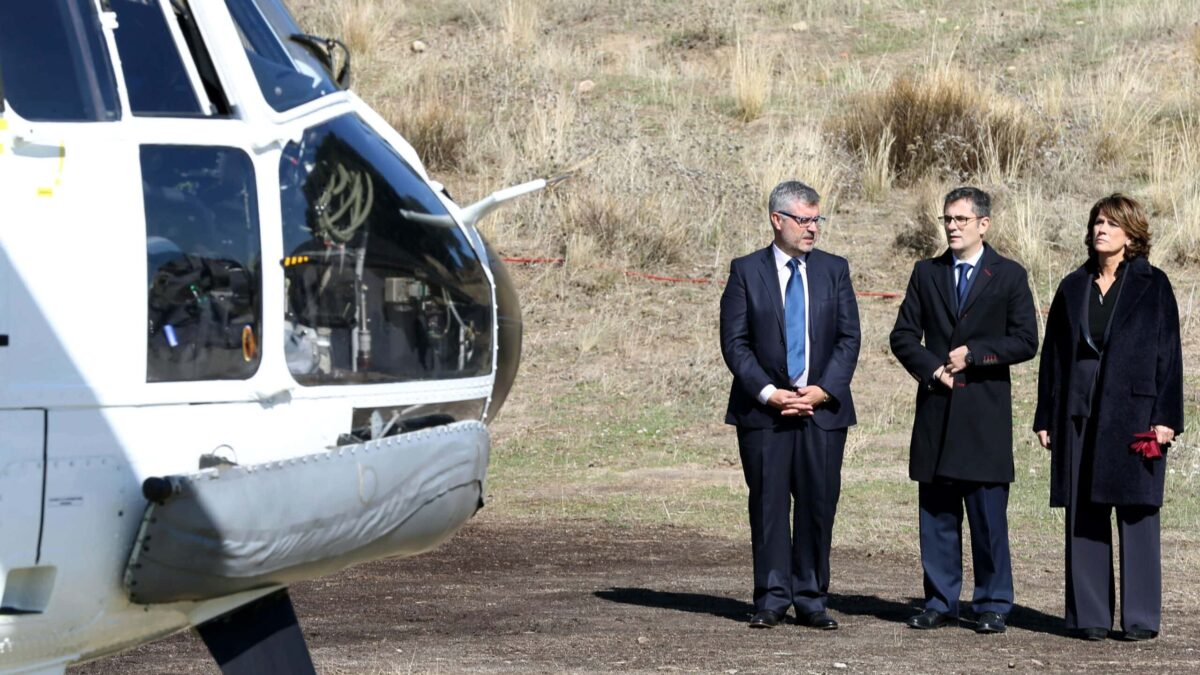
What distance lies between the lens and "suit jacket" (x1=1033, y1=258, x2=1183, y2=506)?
7.64 m

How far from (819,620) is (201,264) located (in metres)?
4.33

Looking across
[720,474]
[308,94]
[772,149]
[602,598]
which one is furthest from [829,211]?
[308,94]

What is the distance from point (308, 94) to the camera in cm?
492

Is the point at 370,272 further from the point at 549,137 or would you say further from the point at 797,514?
the point at 549,137

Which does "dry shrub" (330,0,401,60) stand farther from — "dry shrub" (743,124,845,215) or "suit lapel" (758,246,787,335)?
"suit lapel" (758,246,787,335)

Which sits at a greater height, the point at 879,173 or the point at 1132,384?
the point at 879,173

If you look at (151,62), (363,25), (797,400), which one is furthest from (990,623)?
(363,25)

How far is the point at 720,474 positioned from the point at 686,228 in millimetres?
5546

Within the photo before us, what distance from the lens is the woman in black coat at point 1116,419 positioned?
7672 mm

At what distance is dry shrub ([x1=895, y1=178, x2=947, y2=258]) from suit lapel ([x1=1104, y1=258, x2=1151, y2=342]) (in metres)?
9.24

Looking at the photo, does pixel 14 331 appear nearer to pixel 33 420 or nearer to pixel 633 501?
pixel 33 420

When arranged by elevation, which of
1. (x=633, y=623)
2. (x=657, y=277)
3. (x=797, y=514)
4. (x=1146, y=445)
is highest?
(x=657, y=277)

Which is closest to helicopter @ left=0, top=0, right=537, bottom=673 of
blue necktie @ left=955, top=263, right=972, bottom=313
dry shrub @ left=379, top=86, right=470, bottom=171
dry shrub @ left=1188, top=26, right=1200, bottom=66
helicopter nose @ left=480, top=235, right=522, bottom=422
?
helicopter nose @ left=480, top=235, right=522, bottom=422

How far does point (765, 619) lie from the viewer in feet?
26.0
